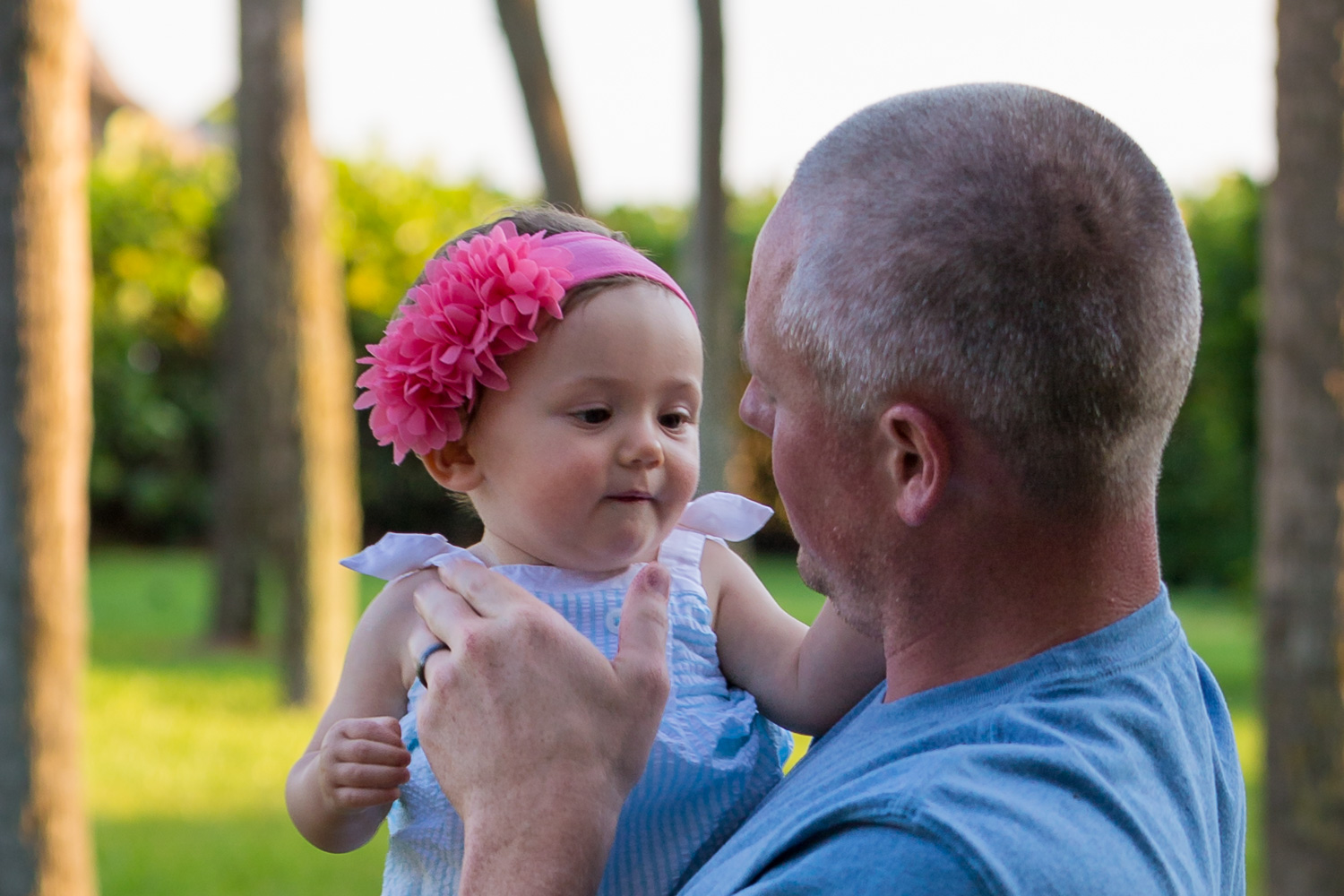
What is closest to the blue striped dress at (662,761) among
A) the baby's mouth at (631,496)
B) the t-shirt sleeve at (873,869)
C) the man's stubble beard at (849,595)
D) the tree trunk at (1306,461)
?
the baby's mouth at (631,496)

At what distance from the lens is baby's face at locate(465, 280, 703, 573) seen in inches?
78.7

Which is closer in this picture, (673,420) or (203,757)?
(673,420)

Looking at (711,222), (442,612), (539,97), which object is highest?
(539,97)

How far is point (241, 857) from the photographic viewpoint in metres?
5.98

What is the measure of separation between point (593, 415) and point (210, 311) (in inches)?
622

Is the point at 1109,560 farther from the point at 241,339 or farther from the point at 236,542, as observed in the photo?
the point at 236,542

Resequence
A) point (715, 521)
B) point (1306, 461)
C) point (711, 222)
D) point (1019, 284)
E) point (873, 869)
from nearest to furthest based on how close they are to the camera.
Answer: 1. point (873, 869)
2. point (1019, 284)
3. point (715, 521)
4. point (1306, 461)
5. point (711, 222)

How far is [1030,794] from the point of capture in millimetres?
1386

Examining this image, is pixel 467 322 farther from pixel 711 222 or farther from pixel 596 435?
pixel 711 222

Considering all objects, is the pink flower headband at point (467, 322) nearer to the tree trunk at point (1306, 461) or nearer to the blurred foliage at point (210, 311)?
the tree trunk at point (1306, 461)

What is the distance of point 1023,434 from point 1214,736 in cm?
53

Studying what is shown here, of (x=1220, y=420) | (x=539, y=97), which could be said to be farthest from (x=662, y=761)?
(x=1220, y=420)

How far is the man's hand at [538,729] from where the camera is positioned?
1.66 metres

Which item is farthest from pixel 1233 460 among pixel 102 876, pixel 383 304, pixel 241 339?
pixel 383 304
